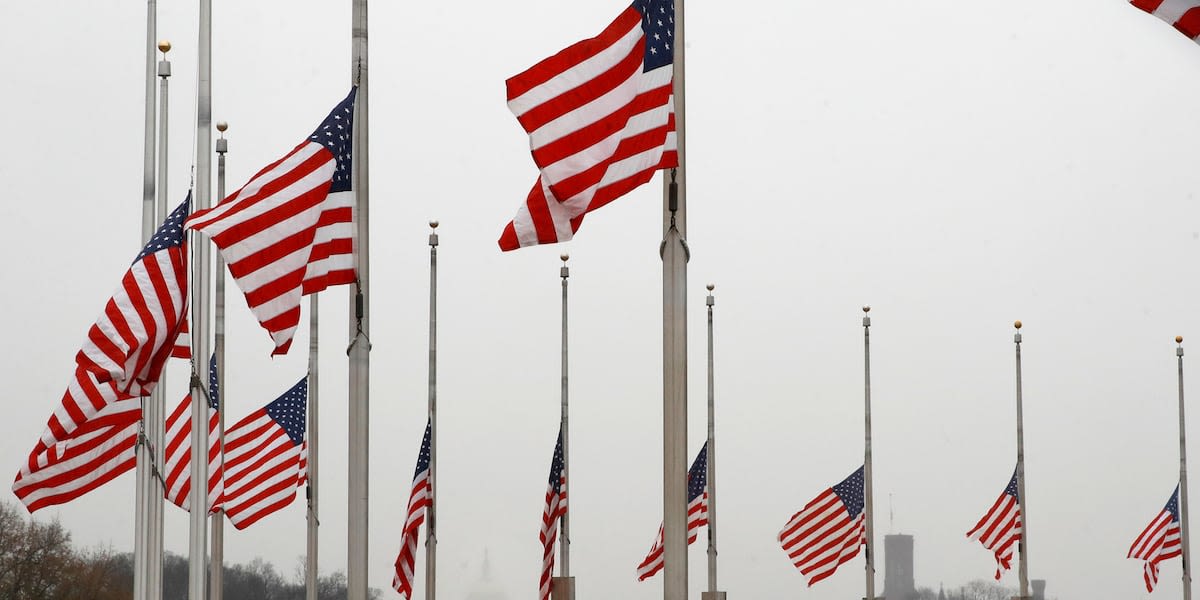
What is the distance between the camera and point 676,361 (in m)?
15.2

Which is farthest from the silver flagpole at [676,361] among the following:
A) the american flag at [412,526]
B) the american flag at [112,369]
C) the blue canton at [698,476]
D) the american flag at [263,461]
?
the blue canton at [698,476]

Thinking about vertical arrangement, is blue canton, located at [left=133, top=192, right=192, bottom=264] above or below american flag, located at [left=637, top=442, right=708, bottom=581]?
above

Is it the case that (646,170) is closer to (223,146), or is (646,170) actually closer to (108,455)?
(108,455)

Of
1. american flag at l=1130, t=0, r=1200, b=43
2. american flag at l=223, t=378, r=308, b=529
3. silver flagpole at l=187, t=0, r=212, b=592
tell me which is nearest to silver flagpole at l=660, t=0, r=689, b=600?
american flag at l=1130, t=0, r=1200, b=43

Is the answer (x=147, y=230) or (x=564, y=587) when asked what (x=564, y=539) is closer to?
(x=564, y=587)

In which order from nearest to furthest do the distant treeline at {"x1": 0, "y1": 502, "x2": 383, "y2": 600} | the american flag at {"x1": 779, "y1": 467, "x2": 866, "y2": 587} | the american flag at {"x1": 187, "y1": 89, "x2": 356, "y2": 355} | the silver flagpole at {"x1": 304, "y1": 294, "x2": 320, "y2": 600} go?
the american flag at {"x1": 187, "y1": 89, "x2": 356, "y2": 355}, the silver flagpole at {"x1": 304, "y1": 294, "x2": 320, "y2": 600}, the american flag at {"x1": 779, "y1": 467, "x2": 866, "y2": 587}, the distant treeline at {"x1": 0, "y1": 502, "x2": 383, "y2": 600}

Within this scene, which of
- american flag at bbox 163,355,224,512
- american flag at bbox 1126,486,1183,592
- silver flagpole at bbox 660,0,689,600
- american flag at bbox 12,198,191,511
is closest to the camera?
silver flagpole at bbox 660,0,689,600

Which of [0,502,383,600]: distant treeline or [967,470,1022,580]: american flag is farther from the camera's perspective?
[0,502,383,600]: distant treeline

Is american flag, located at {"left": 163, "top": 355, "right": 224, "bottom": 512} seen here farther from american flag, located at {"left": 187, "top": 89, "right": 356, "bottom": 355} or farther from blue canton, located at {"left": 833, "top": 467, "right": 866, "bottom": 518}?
blue canton, located at {"left": 833, "top": 467, "right": 866, "bottom": 518}

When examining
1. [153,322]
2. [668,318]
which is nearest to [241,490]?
[153,322]

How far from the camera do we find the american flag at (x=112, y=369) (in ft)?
67.8

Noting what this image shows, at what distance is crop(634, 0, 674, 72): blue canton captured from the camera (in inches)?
589

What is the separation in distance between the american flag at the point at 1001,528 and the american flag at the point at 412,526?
1394cm

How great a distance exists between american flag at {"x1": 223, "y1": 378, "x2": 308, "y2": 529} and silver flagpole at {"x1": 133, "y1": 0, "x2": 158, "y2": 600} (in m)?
1.85
